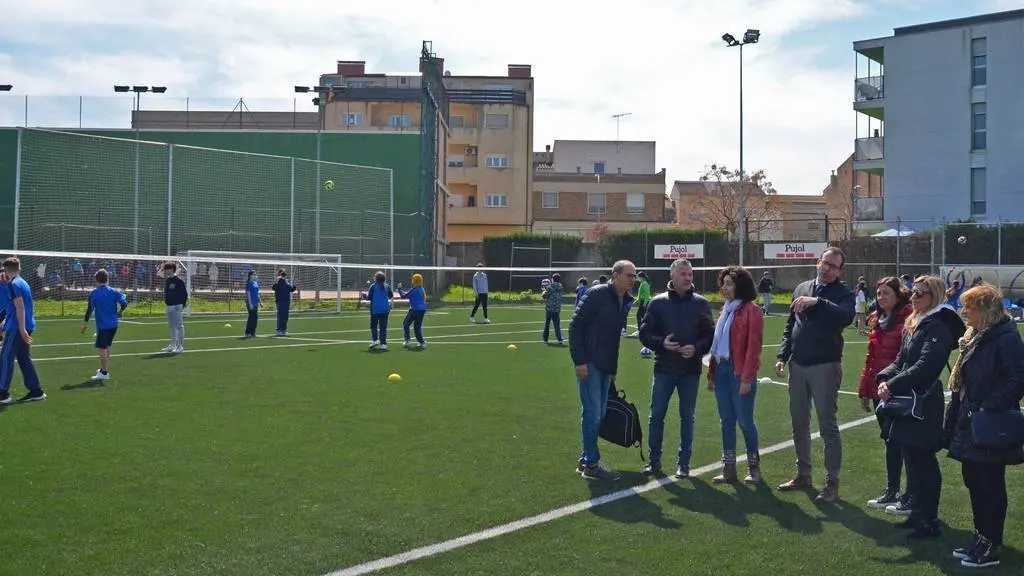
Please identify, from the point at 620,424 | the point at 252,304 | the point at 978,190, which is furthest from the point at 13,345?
the point at 978,190

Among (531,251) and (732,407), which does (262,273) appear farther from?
(732,407)

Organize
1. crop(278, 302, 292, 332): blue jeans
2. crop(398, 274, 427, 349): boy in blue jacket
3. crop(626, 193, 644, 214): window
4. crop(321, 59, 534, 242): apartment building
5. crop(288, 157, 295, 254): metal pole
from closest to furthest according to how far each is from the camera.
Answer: crop(398, 274, 427, 349): boy in blue jacket
crop(278, 302, 292, 332): blue jeans
crop(288, 157, 295, 254): metal pole
crop(321, 59, 534, 242): apartment building
crop(626, 193, 644, 214): window

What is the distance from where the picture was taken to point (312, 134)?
171 feet

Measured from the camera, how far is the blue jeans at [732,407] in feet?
27.9

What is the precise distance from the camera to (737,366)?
8.41 meters

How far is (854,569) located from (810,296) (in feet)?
8.70

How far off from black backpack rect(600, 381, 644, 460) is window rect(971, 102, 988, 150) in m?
45.2

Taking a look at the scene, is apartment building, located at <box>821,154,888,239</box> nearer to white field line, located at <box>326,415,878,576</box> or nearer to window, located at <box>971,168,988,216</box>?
window, located at <box>971,168,988,216</box>

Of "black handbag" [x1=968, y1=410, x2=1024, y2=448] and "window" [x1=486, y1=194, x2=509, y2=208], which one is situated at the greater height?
"window" [x1=486, y1=194, x2=509, y2=208]

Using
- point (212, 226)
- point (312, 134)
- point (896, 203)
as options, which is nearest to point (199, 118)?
point (312, 134)

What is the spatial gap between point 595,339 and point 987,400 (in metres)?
3.37

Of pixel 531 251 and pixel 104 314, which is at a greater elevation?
pixel 531 251

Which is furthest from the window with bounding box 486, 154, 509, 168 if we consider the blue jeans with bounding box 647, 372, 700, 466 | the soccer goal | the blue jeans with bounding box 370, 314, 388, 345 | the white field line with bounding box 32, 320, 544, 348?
the blue jeans with bounding box 647, 372, 700, 466

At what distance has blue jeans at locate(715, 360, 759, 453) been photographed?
8.50 m
